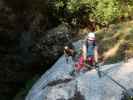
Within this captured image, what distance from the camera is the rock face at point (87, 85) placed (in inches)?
617

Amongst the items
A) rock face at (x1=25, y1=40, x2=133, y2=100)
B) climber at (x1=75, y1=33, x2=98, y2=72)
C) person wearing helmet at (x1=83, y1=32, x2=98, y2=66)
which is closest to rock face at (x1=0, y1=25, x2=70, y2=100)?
rock face at (x1=25, y1=40, x2=133, y2=100)

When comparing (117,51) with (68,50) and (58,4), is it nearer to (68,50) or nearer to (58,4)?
(68,50)

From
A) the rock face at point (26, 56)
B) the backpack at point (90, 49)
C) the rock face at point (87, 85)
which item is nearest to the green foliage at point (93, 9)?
the rock face at point (26, 56)

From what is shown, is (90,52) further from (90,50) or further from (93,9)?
(93,9)

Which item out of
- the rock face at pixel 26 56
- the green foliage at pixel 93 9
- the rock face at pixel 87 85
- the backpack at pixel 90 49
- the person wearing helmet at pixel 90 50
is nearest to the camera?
the rock face at pixel 87 85

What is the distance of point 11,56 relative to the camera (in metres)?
25.5

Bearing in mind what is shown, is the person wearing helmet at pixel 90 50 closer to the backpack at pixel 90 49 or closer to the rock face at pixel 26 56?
the backpack at pixel 90 49

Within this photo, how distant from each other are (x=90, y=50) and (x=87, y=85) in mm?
1523

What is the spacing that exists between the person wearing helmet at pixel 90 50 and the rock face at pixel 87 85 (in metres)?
0.95

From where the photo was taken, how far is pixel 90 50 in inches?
634

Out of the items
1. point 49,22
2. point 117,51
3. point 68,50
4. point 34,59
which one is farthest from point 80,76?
point 49,22

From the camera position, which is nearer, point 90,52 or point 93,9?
point 90,52

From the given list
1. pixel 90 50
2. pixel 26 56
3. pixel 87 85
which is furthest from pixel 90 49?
pixel 26 56

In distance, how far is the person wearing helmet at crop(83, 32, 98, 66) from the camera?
15.8 metres
